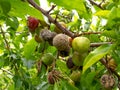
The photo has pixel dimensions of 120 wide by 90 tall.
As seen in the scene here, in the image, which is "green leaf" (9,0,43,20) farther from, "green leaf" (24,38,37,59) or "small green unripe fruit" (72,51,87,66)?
"green leaf" (24,38,37,59)

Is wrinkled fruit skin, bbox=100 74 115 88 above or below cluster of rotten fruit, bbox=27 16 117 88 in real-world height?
below

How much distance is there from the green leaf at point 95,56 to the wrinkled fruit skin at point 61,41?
0.69 feet

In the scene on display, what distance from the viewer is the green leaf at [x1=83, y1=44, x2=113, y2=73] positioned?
1.36 m

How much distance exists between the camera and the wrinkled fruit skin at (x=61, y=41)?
160cm

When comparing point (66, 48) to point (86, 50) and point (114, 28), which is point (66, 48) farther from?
point (114, 28)

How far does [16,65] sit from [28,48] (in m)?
0.53

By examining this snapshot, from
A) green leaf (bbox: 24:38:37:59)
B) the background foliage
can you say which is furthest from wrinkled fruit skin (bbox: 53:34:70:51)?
green leaf (bbox: 24:38:37:59)

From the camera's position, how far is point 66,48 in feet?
5.50

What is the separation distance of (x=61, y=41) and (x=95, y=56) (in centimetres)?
26

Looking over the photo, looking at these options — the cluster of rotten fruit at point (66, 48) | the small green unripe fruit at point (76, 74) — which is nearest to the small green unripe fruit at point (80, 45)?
the cluster of rotten fruit at point (66, 48)

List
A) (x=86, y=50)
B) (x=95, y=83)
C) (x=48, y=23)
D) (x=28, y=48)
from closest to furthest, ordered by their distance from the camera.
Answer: (x=86, y=50) < (x=48, y=23) < (x=95, y=83) < (x=28, y=48)

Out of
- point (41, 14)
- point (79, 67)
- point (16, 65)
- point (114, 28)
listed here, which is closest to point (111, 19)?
point (114, 28)

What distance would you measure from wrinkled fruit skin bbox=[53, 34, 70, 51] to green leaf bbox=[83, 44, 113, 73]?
0.69 ft

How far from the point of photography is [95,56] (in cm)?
137
